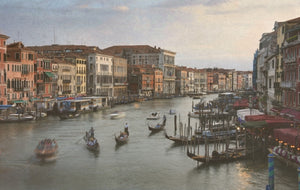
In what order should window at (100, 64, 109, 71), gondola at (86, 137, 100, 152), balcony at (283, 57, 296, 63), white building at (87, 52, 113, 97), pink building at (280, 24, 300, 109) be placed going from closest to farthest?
1. gondola at (86, 137, 100, 152)
2. pink building at (280, 24, 300, 109)
3. balcony at (283, 57, 296, 63)
4. white building at (87, 52, 113, 97)
5. window at (100, 64, 109, 71)

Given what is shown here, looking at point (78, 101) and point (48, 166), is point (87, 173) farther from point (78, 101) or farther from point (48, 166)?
point (78, 101)

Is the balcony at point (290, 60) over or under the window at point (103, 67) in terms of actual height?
under

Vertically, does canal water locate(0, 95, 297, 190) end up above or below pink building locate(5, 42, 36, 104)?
below

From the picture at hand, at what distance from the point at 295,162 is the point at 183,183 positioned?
13.6 ft

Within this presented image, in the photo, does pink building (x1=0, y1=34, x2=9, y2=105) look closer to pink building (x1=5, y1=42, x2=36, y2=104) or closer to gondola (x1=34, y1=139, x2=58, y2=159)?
pink building (x1=5, y1=42, x2=36, y2=104)

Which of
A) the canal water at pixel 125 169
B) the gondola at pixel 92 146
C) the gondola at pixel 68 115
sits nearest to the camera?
the canal water at pixel 125 169

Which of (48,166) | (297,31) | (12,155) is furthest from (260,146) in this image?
(12,155)

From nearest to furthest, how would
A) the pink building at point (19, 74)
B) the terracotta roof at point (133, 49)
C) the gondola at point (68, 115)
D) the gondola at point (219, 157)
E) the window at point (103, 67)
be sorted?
1. the gondola at point (219, 157)
2. the gondola at point (68, 115)
3. the pink building at point (19, 74)
4. the window at point (103, 67)
5. the terracotta roof at point (133, 49)

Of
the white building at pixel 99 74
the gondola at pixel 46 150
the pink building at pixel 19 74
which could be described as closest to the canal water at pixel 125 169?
the gondola at pixel 46 150

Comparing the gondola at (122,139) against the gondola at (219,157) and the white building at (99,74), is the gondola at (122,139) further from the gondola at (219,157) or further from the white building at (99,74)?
the white building at (99,74)

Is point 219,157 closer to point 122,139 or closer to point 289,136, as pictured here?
point 289,136

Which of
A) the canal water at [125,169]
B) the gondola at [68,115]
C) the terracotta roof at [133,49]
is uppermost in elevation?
the terracotta roof at [133,49]

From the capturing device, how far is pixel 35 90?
123 ft

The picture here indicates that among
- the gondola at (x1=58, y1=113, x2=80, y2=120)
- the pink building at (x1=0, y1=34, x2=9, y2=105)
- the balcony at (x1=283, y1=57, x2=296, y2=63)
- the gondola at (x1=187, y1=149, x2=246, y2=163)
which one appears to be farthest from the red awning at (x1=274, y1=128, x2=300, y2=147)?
the pink building at (x1=0, y1=34, x2=9, y2=105)
